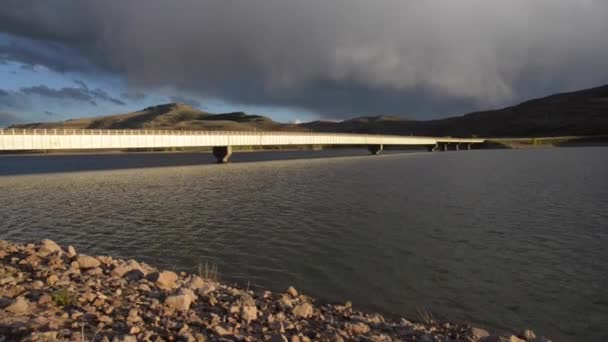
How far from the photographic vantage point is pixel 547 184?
40.7 metres

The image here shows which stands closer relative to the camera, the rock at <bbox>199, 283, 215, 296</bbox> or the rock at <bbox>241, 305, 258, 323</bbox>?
the rock at <bbox>241, 305, 258, 323</bbox>

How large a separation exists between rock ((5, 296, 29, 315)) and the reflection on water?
22.3ft

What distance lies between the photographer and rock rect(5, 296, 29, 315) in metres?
8.02

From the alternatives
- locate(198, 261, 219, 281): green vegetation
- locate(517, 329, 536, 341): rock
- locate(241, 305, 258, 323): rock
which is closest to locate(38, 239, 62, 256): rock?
locate(198, 261, 219, 281): green vegetation

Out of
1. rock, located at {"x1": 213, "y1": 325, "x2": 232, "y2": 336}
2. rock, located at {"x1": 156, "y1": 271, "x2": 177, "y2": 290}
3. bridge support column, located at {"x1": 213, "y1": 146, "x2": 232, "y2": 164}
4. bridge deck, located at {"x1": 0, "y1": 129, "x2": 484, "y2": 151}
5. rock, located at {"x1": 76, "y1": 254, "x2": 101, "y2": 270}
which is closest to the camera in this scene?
rock, located at {"x1": 213, "y1": 325, "x2": 232, "y2": 336}

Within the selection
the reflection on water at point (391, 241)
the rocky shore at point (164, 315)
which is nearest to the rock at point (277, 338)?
the rocky shore at point (164, 315)

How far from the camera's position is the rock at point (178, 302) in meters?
8.94

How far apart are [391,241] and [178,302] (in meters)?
11.8

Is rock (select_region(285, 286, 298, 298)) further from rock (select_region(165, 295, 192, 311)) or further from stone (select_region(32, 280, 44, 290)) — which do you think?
stone (select_region(32, 280, 44, 290))

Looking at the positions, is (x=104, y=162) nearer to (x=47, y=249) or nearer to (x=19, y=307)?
(x=47, y=249)

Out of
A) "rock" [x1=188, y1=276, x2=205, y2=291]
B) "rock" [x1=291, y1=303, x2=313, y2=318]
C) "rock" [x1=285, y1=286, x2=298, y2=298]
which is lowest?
"rock" [x1=285, y1=286, x2=298, y2=298]

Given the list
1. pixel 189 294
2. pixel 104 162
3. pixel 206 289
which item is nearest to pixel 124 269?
pixel 206 289

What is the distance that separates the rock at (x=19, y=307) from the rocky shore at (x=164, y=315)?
17 millimetres

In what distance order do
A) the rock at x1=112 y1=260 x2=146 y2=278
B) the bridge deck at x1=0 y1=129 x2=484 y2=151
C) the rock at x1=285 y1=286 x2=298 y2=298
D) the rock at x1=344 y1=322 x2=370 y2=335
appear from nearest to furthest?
the rock at x1=344 y1=322 x2=370 y2=335
the rock at x1=285 y1=286 x2=298 y2=298
the rock at x1=112 y1=260 x2=146 y2=278
the bridge deck at x1=0 y1=129 x2=484 y2=151
